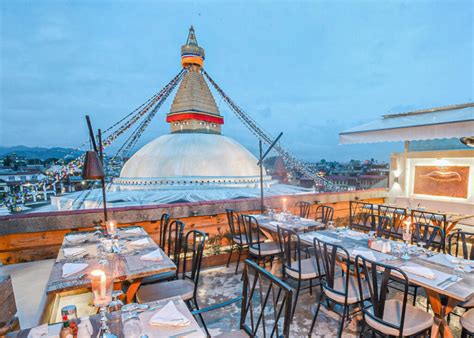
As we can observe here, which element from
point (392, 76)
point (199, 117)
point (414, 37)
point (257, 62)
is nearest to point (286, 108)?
point (392, 76)

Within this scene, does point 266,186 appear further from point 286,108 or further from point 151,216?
point 286,108

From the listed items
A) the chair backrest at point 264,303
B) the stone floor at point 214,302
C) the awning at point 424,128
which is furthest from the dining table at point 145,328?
the awning at point 424,128

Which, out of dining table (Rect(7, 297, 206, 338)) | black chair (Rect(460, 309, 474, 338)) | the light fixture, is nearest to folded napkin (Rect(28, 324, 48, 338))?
dining table (Rect(7, 297, 206, 338))

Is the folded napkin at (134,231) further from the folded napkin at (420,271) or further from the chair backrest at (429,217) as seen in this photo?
the chair backrest at (429,217)

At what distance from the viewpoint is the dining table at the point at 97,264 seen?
69.8 inches

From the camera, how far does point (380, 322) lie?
1.81 meters

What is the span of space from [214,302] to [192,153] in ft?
26.8

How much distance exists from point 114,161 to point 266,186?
8129 millimetres

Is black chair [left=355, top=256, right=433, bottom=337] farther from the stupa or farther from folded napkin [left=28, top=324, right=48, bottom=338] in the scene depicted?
the stupa

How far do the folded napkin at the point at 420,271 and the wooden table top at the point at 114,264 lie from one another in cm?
219

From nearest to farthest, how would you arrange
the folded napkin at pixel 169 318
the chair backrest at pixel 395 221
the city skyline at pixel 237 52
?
the folded napkin at pixel 169 318 < the chair backrest at pixel 395 221 < the city skyline at pixel 237 52

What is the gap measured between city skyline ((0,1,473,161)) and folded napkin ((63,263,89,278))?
9.39 feet

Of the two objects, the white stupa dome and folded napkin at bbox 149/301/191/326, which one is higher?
the white stupa dome

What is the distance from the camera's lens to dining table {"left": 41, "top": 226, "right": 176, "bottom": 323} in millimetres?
1773
